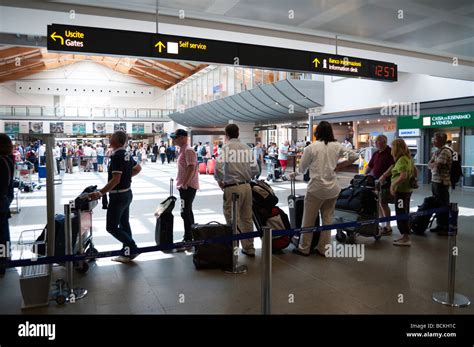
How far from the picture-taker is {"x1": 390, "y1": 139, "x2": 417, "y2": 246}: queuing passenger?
19.2ft

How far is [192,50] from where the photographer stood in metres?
6.60

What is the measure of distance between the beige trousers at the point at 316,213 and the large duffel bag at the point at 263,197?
0.48m

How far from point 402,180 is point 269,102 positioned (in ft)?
Result: 51.1

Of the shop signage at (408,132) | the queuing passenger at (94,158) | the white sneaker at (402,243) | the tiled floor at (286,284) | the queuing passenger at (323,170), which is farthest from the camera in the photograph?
the queuing passenger at (94,158)

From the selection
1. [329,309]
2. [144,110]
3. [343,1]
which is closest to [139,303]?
[329,309]

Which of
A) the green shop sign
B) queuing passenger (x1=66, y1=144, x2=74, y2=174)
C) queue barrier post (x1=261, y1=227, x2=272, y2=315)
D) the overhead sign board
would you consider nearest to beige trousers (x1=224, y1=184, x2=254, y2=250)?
queue barrier post (x1=261, y1=227, x2=272, y2=315)

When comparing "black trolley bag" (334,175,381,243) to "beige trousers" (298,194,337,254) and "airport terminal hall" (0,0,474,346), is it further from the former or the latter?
"beige trousers" (298,194,337,254)

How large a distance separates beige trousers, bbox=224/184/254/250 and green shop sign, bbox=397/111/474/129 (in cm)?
1082

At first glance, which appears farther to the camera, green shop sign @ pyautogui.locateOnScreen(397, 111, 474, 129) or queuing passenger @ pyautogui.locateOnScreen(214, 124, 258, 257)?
green shop sign @ pyautogui.locateOnScreen(397, 111, 474, 129)

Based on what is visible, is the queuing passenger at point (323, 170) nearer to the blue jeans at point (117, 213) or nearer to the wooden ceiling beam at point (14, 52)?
the blue jeans at point (117, 213)

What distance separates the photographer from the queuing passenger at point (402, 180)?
586cm

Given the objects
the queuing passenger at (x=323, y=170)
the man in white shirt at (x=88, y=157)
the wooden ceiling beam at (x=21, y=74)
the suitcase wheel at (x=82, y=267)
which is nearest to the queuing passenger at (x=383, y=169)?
the queuing passenger at (x=323, y=170)

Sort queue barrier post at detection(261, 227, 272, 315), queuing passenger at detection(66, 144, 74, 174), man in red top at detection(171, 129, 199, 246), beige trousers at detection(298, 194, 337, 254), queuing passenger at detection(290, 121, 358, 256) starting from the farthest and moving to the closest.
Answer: queuing passenger at detection(66, 144, 74, 174), man in red top at detection(171, 129, 199, 246), beige trousers at detection(298, 194, 337, 254), queuing passenger at detection(290, 121, 358, 256), queue barrier post at detection(261, 227, 272, 315)
